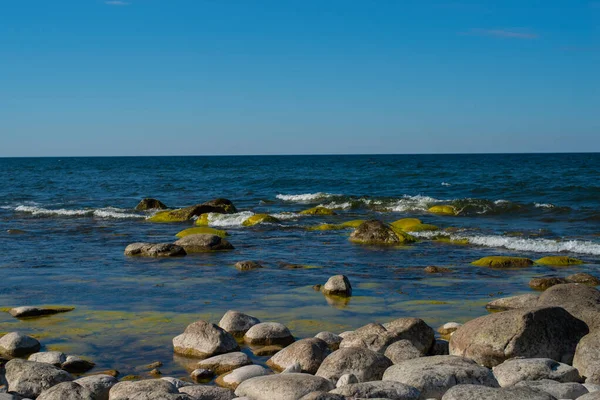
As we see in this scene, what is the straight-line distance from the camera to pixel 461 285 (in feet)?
46.7

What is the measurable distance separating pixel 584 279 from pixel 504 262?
2363mm

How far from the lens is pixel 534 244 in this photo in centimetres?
2014

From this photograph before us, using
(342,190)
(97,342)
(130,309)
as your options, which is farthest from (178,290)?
(342,190)

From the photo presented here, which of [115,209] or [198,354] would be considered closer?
[198,354]

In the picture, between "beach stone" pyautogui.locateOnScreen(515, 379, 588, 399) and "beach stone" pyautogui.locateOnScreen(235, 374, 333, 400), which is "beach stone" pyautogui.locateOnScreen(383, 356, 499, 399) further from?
"beach stone" pyautogui.locateOnScreen(235, 374, 333, 400)

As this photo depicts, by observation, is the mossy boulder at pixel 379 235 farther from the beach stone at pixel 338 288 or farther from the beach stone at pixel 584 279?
the beach stone at pixel 338 288

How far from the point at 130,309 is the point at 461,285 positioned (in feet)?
21.0

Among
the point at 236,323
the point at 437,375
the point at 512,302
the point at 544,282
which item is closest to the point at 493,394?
the point at 437,375

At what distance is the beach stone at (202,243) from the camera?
19125mm

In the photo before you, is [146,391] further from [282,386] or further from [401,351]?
[401,351]

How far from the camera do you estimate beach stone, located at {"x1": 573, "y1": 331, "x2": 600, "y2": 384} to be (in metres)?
8.04

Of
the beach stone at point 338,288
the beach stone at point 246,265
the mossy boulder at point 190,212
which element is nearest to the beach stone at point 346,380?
the beach stone at point 338,288

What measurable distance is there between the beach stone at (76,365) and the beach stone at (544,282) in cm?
875

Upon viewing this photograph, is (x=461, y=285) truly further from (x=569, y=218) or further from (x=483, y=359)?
(x=569, y=218)
